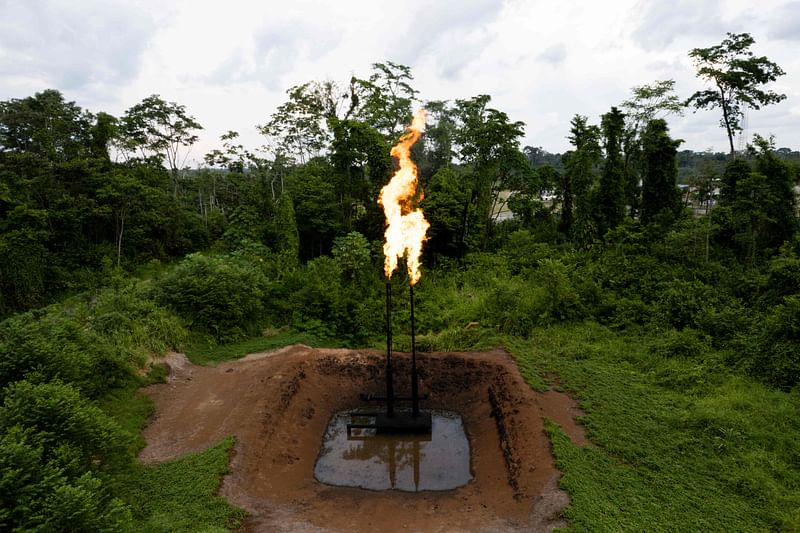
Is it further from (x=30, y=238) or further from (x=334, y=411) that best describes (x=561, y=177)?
(x=30, y=238)

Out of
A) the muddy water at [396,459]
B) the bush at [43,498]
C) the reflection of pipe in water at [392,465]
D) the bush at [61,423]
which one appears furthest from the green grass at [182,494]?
the reflection of pipe in water at [392,465]

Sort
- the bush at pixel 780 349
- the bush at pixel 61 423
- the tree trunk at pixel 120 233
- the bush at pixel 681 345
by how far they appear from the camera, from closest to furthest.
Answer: the bush at pixel 61 423 → the bush at pixel 780 349 → the bush at pixel 681 345 → the tree trunk at pixel 120 233

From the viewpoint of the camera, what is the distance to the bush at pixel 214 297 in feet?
50.4

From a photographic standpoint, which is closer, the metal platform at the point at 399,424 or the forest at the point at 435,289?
the forest at the point at 435,289

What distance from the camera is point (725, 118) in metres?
20.1

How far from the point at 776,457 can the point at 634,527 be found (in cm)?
387

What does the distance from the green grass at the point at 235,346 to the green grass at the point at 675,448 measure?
7421 mm

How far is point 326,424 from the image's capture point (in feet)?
36.5

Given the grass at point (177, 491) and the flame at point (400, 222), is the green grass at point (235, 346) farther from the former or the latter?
the flame at point (400, 222)

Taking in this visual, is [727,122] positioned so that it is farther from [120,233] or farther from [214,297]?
[120,233]

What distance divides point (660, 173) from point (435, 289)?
524 inches

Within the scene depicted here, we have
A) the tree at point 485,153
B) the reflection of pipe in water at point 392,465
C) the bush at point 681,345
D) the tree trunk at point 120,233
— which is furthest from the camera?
the tree trunk at point 120,233

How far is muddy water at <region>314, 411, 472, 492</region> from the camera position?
29.2ft

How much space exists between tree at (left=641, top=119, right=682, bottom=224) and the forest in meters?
0.13
